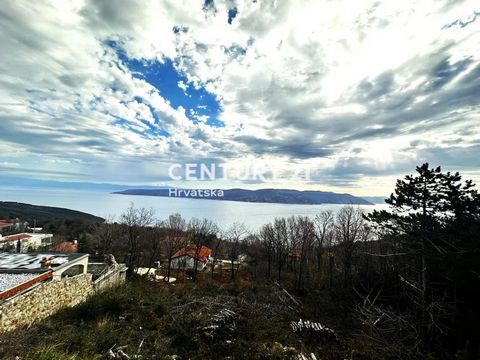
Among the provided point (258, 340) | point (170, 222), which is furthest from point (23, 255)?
point (170, 222)

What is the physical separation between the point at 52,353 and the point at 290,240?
123ft

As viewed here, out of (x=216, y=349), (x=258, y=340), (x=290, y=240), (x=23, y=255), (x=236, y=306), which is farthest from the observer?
(x=290, y=240)

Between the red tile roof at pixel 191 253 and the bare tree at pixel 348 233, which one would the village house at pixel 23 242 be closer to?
the red tile roof at pixel 191 253

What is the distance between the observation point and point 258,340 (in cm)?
1073

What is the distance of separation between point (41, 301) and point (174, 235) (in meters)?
28.6

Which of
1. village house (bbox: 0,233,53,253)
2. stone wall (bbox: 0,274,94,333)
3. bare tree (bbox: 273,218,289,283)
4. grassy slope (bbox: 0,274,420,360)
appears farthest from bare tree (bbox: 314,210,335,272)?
village house (bbox: 0,233,53,253)

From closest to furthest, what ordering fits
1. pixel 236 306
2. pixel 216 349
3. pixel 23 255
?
pixel 216 349
pixel 236 306
pixel 23 255

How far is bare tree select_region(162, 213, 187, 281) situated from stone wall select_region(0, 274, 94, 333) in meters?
18.8

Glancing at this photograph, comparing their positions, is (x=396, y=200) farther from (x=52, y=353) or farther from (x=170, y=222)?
(x=170, y=222)

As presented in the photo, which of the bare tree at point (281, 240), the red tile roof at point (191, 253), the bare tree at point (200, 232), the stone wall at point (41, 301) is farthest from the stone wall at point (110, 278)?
the bare tree at point (281, 240)

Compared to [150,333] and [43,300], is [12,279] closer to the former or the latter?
[43,300]

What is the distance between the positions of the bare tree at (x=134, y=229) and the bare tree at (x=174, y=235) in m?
3.82

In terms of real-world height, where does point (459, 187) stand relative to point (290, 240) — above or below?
above

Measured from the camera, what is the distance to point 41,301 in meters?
11.5
